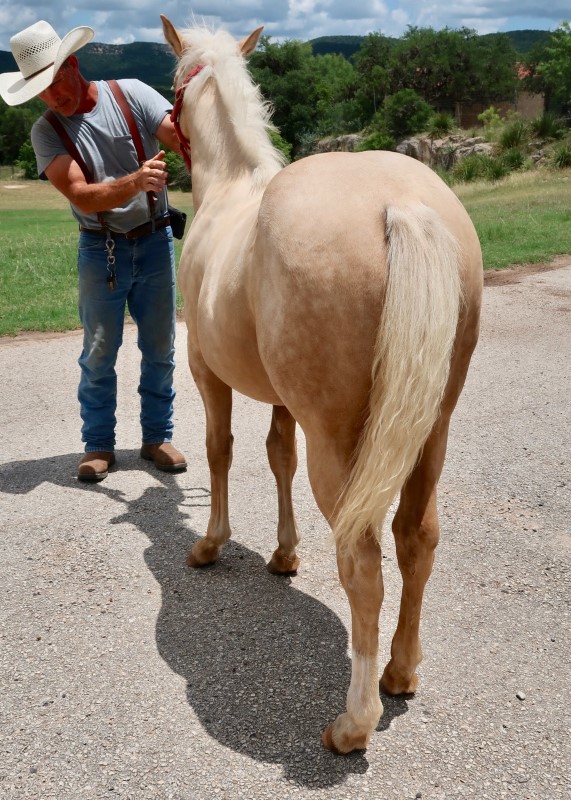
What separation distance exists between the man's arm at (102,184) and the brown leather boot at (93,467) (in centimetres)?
148

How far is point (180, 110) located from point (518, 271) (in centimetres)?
719

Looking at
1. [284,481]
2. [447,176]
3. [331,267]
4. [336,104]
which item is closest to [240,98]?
[331,267]

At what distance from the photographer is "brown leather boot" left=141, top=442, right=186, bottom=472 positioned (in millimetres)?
4660

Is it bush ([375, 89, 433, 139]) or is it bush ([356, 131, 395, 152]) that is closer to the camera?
bush ([356, 131, 395, 152])

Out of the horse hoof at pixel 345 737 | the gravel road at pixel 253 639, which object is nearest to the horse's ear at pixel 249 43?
the gravel road at pixel 253 639

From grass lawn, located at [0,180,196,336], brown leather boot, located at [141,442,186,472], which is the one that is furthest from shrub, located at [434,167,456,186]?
brown leather boot, located at [141,442,186,472]

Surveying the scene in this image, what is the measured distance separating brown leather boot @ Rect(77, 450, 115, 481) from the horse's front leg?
3.95ft

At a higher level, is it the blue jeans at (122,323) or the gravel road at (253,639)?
the blue jeans at (122,323)

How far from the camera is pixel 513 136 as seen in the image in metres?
28.1

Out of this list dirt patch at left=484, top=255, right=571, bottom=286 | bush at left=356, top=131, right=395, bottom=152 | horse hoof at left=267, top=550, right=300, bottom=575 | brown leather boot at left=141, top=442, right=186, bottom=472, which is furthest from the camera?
bush at left=356, top=131, right=395, bottom=152

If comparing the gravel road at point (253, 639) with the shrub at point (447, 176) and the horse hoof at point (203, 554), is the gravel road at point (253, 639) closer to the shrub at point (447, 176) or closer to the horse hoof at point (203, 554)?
the horse hoof at point (203, 554)

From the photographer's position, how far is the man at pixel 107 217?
3994 mm

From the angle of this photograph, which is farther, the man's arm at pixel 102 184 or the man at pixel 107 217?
the man at pixel 107 217

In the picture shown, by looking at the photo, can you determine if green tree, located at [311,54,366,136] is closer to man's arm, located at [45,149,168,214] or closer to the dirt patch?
the dirt patch
